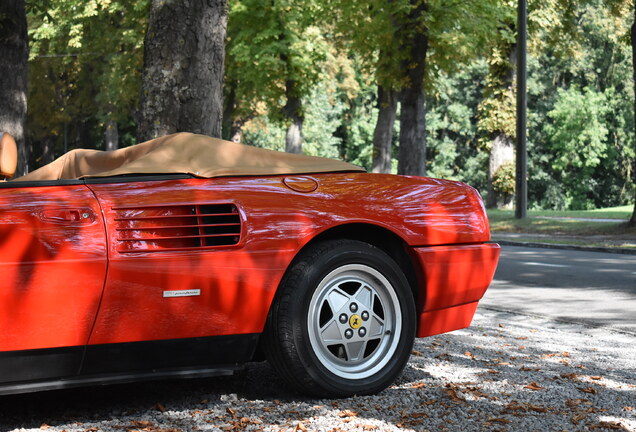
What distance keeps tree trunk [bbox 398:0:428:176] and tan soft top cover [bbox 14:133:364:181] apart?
2186 centimetres

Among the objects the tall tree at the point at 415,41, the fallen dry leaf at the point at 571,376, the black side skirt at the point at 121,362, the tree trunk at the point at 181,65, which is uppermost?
the tall tree at the point at 415,41

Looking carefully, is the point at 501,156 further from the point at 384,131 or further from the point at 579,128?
the point at 579,128

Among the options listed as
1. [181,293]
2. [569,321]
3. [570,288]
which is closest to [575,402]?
[181,293]

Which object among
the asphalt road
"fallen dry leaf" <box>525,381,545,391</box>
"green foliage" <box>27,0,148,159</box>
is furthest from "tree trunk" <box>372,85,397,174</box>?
"fallen dry leaf" <box>525,381,545,391</box>

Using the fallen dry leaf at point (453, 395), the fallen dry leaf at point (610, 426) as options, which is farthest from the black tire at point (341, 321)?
the fallen dry leaf at point (610, 426)

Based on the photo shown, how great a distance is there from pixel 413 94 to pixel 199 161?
23.3 meters

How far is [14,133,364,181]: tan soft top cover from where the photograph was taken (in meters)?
4.51

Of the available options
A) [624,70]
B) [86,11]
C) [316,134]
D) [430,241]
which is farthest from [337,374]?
[316,134]

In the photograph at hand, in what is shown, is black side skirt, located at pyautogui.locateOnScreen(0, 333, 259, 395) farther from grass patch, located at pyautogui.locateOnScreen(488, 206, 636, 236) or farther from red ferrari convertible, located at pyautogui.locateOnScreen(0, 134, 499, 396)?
grass patch, located at pyautogui.locateOnScreen(488, 206, 636, 236)

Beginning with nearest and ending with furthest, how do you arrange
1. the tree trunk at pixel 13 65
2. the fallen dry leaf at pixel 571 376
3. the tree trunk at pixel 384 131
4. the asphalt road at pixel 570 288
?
the fallen dry leaf at pixel 571 376
the asphalt road at pixel 570 288
the tree trunk at pixel 13 65
the tree trunk at pixel 384 131

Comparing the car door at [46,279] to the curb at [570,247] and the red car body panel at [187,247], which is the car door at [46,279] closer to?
the red car body panel at [187,247]

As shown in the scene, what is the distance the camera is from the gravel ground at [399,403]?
13.6 feet

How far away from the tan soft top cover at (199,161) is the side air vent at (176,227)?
0.25m

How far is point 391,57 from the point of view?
90.4ft
